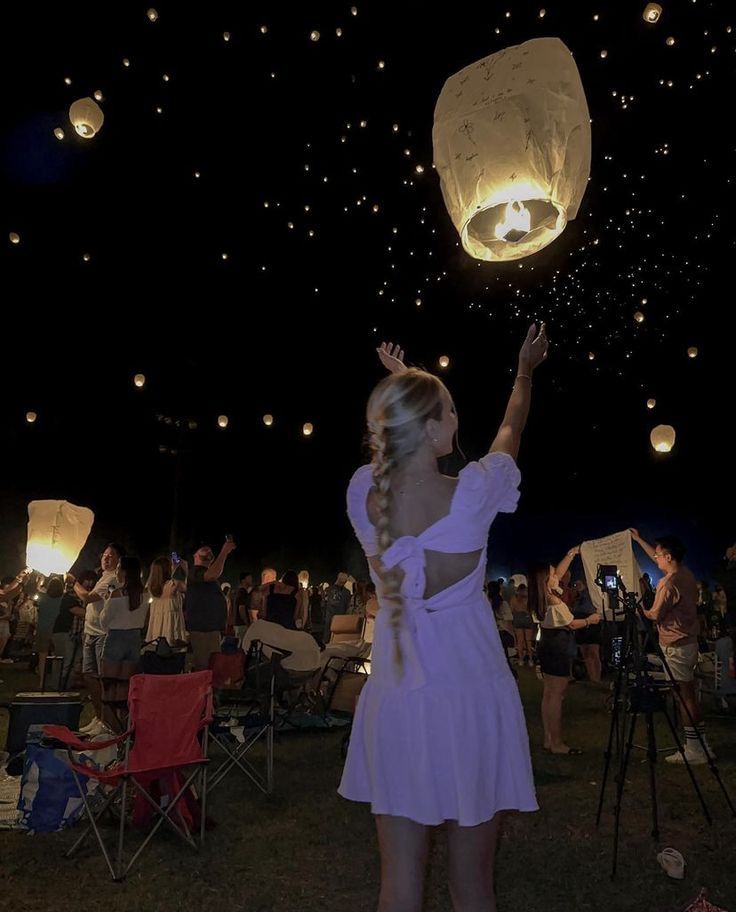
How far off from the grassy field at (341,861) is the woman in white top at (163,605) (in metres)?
3.45

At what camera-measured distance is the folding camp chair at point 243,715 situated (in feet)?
18.6

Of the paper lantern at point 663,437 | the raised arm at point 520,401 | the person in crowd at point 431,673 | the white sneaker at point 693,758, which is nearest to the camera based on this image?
the person in crowd at point 431,673

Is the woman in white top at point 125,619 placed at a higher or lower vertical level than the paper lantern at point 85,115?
lower

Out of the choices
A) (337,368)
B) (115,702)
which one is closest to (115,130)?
(115,702)

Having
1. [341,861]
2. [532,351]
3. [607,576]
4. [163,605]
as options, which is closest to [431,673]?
[532,351]

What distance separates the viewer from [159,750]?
4574 mm

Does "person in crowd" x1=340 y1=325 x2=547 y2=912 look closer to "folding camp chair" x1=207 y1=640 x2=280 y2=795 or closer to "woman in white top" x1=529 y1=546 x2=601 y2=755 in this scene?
"folding camp chair" x1=207 y1=640 x2=280 y2=795

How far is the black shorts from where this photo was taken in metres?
7.02

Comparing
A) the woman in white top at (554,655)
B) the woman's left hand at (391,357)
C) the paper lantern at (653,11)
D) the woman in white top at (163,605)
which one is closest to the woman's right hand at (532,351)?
the woman's left hand at (391,357)

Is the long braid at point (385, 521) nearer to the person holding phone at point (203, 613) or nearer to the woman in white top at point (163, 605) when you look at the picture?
the person holding phone at point (203, 613)

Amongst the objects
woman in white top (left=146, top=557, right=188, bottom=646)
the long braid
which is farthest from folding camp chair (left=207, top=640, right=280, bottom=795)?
the long braid

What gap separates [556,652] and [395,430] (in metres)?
5.84

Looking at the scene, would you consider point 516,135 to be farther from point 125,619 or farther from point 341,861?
point 125,619

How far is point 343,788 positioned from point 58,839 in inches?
142
